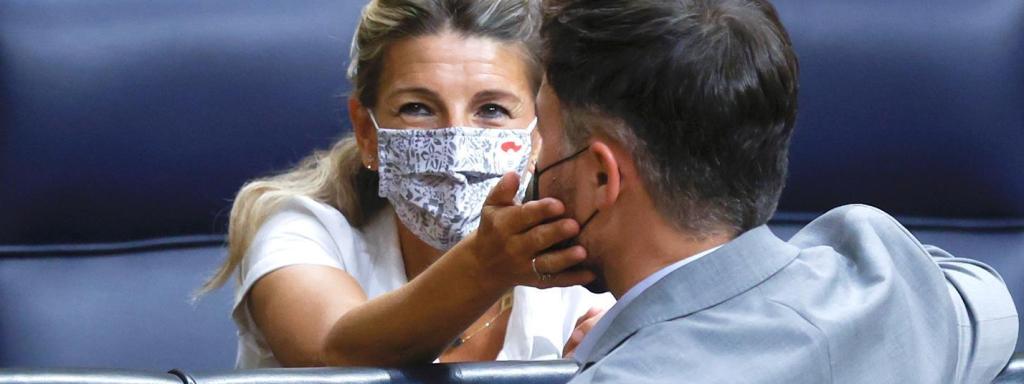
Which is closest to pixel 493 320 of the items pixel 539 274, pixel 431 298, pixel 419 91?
pixel 419 91

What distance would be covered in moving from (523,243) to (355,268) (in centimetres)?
74

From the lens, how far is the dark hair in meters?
1.29

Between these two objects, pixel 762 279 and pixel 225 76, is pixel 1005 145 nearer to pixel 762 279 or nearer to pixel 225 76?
pixel 225 76

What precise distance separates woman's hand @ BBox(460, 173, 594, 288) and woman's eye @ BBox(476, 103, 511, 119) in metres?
0.60

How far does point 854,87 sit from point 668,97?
1653 millimetres

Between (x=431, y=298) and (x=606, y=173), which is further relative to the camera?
(x=431, y=298)

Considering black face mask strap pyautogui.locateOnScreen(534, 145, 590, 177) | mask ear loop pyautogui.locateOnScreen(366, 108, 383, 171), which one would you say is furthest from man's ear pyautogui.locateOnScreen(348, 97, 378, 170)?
black face mask strap pyautogui.locateOnScreen(534, 145, 590, 177)

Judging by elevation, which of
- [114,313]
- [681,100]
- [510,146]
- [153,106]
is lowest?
[114,313]

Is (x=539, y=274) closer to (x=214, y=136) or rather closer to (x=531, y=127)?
(x=531, y=127)

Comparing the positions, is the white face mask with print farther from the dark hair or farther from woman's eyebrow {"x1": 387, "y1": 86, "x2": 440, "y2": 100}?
the dark hair

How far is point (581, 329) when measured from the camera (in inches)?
75.3

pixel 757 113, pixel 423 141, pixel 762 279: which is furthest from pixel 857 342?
pixel 423 141

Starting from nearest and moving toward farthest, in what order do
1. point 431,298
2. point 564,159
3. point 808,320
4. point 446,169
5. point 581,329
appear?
point 808,320 → point 564,159 → point 431,298 → point 581,329 → point 446,169

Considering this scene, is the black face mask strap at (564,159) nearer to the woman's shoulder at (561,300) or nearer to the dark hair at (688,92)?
the dark hair at (688,92)
